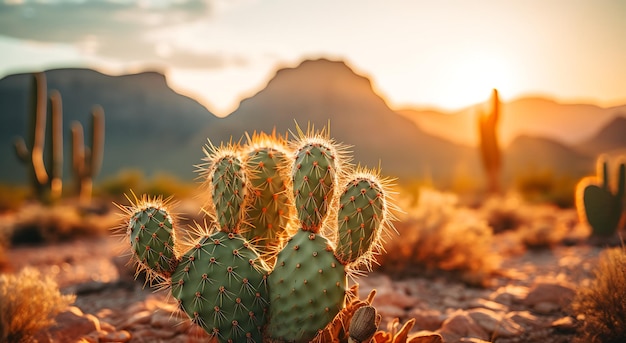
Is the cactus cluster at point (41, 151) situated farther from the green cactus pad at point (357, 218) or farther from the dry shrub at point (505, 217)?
the green cactus pad at point (357, 218)

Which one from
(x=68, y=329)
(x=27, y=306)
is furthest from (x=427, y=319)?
(x=27, y=306)

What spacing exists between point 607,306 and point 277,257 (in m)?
3.27

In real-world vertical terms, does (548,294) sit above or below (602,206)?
below

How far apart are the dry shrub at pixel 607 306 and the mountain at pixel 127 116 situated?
62293 millimetres

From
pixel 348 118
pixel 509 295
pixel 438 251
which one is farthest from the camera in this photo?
pixel 348 118

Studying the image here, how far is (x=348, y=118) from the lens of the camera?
→ 269 ft

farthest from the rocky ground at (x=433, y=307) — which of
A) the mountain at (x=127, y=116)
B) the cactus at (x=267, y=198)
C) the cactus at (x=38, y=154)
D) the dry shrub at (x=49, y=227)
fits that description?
the mountain at (x=127, y=116)

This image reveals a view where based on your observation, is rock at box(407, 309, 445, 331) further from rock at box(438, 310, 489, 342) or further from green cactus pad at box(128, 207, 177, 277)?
green cactus pad at box(128, 207, 177, 277)

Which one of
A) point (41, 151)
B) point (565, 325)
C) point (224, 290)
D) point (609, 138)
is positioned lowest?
point (565, 325)

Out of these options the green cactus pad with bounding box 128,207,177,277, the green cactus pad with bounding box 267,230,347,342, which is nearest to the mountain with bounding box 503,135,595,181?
the green cactus pad with bounding box 267,230,347,342

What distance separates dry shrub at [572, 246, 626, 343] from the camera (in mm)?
4906

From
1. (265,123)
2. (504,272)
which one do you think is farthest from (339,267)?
(265,123)

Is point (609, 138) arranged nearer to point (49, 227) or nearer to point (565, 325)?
point (49, 227)

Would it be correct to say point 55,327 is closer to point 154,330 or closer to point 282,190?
point 154,330
